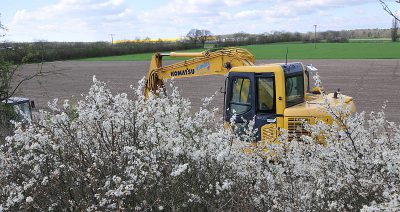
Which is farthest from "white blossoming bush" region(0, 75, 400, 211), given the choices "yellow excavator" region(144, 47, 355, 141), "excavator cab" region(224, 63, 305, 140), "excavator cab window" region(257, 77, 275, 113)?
"excavator cab window" region(257, 77, 275, 113)

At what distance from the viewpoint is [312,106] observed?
30.2 feet

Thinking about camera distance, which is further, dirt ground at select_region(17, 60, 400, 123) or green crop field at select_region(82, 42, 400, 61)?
green crop field at select_region(82, 42, 400, 61)

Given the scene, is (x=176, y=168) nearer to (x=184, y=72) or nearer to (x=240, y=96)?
(x=240, y=96)

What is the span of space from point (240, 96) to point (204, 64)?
2347mm

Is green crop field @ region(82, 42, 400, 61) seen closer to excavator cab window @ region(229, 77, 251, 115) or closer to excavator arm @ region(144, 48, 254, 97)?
excavator arm @ region(144, 48, 254, 97)

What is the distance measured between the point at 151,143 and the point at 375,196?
2.30 m

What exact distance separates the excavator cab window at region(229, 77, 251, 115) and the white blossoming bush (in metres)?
4.19

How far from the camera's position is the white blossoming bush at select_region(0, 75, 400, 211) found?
3871 mm

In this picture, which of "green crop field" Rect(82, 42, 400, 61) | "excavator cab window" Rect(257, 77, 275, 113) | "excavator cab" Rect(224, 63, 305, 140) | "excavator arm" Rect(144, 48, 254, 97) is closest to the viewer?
"excavator cab" Rect(224, 63, 305, 140)

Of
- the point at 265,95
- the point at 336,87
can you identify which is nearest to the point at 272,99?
the point at 265,95

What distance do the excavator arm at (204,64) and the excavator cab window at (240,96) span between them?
148cm

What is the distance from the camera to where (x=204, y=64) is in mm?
11586

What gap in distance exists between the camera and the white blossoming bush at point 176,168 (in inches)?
152

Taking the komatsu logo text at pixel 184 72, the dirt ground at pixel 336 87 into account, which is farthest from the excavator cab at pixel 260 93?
the dirt ground at pixel 336 87
